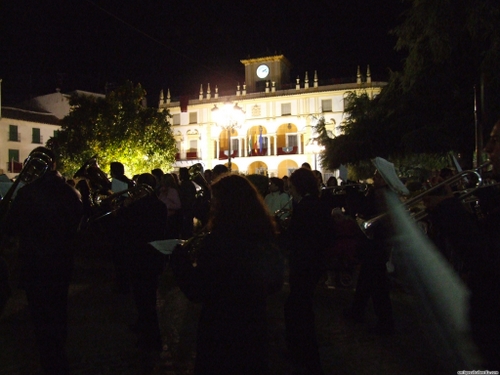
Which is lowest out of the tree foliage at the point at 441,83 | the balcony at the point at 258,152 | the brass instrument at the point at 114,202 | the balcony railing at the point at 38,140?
the brass instrument at the point at 114,202

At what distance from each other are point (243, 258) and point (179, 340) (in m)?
2.96

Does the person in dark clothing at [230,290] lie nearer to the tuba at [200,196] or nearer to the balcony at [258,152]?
the tuba at [200,196]

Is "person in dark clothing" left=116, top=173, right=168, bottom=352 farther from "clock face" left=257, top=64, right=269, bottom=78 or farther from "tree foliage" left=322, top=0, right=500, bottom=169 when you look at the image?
"clock face" left=257, top=64, right=269, bottom=78

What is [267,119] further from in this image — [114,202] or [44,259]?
[44,259]

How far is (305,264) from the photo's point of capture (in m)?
4.25

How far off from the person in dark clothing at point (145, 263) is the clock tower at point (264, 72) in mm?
56399

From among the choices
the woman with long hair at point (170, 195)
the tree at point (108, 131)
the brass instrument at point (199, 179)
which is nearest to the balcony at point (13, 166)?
the tree at point (108, 131)

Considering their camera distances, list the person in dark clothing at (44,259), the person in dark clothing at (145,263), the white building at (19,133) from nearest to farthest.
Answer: the person in dark clothing at (44,259), the person in dark clothing at (145,263), the white building at (19,133)

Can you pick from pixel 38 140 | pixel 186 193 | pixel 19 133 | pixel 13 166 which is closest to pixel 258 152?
pixel 38 140

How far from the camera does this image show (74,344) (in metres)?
5.04

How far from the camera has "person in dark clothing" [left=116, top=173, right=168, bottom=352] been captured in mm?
4828

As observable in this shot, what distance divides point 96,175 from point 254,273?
5.76 metres

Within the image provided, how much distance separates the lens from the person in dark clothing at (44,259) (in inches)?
150

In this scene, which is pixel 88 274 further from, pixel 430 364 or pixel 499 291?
pixel 499 291
